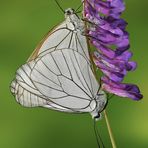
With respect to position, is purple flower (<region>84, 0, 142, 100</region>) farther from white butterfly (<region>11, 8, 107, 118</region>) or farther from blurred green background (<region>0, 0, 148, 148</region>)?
blurred green background (<region>0, 0, 148, 148</region>)

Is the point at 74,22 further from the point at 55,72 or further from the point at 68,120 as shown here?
Answer: the point at 68,120

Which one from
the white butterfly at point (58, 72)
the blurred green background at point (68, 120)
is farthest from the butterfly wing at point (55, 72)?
the blurred green background at point (68, 120)

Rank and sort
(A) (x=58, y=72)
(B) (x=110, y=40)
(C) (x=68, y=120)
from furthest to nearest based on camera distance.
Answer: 1. (C) (x=68, y=120)
2. (A) (x=58, y=72)
3. (B) (x=110, y=40)

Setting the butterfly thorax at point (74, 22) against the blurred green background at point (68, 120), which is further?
the blurred green background at point (68, 120)

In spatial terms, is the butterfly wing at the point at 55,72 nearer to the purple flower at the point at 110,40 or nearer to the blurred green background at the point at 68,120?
the purple flower at the point at 110,40

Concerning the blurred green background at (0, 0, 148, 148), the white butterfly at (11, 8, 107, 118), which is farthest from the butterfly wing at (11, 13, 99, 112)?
the blurred green background at (0, 0, 148, 148)

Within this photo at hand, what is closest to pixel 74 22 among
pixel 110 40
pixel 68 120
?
pixel 110 40

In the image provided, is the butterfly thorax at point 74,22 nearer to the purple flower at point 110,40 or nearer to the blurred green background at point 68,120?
the purple flower at point 110,40

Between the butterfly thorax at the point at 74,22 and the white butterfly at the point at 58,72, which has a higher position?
the butterfly thorax at the point at 74,22
